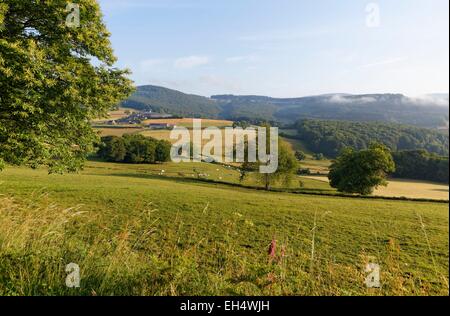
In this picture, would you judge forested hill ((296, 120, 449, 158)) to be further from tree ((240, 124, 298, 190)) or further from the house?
the house

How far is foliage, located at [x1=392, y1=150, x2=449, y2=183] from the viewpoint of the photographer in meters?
81.7

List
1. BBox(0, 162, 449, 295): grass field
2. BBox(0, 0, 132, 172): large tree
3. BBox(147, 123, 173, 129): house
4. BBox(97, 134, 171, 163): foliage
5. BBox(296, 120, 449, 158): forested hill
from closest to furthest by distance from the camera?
1. BBox(0, 162, 449, 295): grass field
2. BBox(0, 0, 132, 172): large tree
3. BBox(97, 134, 171, 163): foliage
4. BBox(296, 120, 449, 158): forested hill
5. BBox(147, 123, 173, 129): house

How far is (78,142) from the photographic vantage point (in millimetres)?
20375

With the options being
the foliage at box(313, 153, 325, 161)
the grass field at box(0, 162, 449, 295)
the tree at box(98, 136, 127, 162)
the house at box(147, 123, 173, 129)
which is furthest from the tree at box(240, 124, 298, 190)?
the house at box(147, 123, 173, 129)

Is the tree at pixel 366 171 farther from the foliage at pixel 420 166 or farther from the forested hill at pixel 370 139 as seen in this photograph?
the forested hill at pixel 370 139

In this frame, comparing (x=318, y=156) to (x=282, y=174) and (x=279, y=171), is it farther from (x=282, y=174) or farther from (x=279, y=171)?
(x=279, y=171)

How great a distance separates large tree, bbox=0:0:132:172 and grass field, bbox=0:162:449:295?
267 cm

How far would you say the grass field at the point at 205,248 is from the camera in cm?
596

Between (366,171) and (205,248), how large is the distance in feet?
196

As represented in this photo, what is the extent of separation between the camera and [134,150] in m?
101
